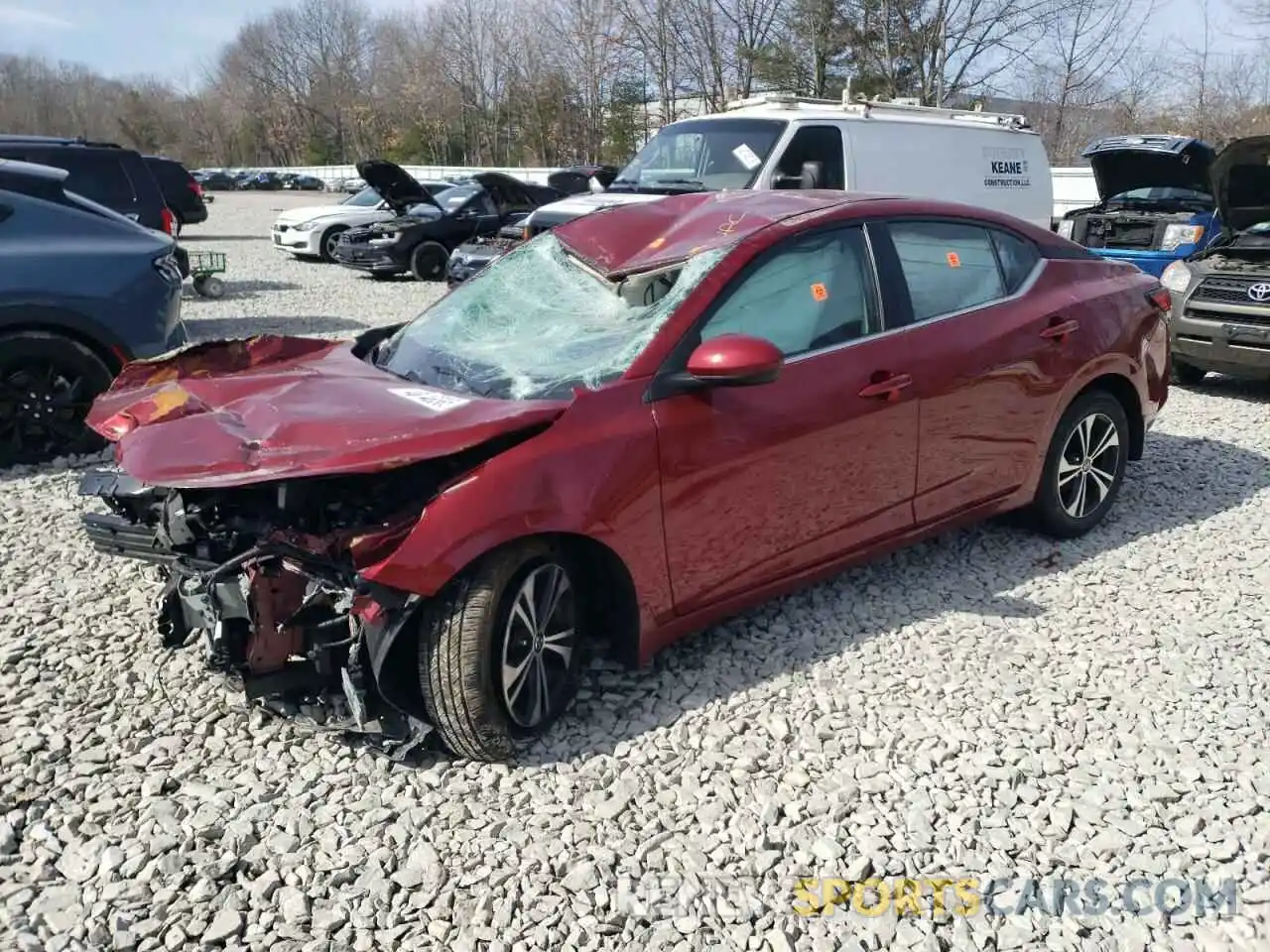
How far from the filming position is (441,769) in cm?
302

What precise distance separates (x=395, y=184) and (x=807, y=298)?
12.9m

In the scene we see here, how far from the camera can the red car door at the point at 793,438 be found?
3.29 metres

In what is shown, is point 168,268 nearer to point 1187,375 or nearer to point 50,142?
point 50,142

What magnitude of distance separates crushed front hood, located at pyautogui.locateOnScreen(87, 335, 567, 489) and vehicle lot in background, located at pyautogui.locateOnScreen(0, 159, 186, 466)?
246cm

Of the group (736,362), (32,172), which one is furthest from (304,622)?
(32,172)

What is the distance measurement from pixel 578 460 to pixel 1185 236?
31.5ft

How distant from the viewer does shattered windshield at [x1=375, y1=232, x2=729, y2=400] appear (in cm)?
333

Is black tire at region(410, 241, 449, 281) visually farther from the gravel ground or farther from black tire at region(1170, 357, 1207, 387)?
the gravel ground

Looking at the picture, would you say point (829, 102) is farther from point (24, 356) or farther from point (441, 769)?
point (441, 769)

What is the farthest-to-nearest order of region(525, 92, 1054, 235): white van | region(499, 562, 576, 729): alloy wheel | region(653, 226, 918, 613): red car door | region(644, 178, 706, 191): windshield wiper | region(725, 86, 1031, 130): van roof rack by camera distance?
1. region(725, 86, 1031, 130): van roof rack
2. region(644, 178, 706, 191): windshield wiper
3. region(525, 92, 1054, 235): white van
4. region(653, 226, 918, 613): red car door
5. region(499, 562, 576, 729): alloy wheel

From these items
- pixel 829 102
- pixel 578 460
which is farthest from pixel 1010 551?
pixel 829 102

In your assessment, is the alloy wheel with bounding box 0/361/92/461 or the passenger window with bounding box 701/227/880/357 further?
the alloy wheel with bounding box 0/361/92/461

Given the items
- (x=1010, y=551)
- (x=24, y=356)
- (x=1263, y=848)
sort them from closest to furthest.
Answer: (x=1263, y=848) → (x=1010, y=551) → (x=24, y=356)

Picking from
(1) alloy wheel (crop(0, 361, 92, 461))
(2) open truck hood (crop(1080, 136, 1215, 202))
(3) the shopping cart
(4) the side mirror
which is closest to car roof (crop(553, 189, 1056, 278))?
(4) the side mirror
